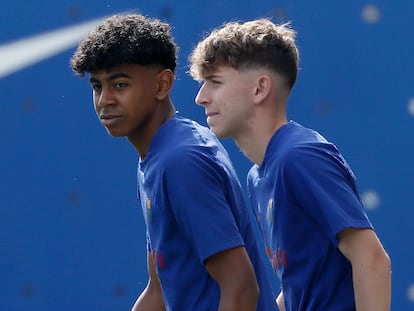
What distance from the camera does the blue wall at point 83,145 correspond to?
3.59 metres

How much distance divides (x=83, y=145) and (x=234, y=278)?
1.51 meters

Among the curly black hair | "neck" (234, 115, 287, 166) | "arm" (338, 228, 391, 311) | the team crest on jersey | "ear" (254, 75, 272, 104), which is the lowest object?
"arm" (338, 228, 391, 311)

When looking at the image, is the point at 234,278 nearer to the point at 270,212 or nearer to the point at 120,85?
the point at 270,212

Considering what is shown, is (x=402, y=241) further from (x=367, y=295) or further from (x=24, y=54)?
(x=24, y=54)

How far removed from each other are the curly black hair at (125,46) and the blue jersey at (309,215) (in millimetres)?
377

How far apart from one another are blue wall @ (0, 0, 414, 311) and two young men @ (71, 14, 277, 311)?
3.43 ft

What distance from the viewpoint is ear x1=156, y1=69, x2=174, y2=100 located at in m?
2.55

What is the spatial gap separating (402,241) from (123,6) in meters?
1.33

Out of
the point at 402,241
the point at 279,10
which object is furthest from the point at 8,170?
the point at 402,241

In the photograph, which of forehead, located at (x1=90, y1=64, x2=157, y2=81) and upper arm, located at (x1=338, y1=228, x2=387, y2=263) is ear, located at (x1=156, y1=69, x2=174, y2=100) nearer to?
forehead, located at (x1=90, y1=64, x2=157, y2=81)

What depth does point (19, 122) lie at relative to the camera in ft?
12.1

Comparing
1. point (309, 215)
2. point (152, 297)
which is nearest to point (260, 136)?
point (309, 215)

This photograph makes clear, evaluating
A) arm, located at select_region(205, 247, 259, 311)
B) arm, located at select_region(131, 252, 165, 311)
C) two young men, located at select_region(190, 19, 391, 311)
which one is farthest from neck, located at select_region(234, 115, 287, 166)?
arm, located at select_region(131, 252, 165, 311)

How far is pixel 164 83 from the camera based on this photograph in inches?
101
